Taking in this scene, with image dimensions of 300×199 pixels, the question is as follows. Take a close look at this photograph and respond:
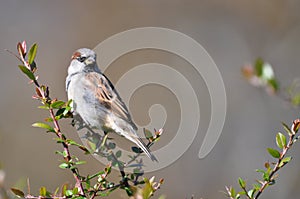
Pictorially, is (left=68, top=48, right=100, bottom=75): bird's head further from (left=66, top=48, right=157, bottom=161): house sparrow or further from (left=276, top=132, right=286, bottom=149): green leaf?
(left=276, top=132, right=286, bottom=149): green leaf

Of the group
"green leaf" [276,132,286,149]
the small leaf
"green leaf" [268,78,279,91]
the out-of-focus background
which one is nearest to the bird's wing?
"green leaf" [268,78,279,91]

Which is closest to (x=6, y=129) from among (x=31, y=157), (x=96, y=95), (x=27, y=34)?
(x=31, y=157)

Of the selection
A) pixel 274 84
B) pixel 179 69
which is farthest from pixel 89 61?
pixel 179 69

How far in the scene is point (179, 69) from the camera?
23.0 feet

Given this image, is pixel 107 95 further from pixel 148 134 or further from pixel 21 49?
pixel 21 49

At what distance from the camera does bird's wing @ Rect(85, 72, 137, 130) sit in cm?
268

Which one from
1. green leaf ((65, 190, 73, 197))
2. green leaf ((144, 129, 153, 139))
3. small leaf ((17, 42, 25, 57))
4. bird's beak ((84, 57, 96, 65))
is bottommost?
green leaf ((65, 190, 73, 197))

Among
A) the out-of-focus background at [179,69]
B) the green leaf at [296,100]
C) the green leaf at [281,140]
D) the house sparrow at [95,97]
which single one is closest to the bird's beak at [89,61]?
the house sparrow at [95,97]

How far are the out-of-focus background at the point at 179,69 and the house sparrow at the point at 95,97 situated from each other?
99.0 inches

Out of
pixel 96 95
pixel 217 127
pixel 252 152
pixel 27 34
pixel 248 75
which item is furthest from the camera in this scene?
pixel 27 34

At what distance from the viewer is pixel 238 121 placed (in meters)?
→ 6.40

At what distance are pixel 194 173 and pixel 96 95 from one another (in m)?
3.66

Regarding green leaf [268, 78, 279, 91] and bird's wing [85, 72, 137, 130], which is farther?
bird's wing [85, 72, 137, 130]

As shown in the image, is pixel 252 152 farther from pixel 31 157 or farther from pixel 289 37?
pixel 31 157
